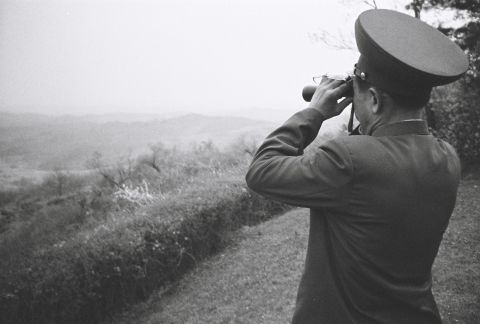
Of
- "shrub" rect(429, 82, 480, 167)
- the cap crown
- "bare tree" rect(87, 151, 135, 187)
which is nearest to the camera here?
→ the cap crown

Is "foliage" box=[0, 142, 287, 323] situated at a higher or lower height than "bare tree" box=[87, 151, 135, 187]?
higher

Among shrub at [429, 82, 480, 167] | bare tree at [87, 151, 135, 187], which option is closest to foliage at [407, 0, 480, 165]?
shrub at [429, 82, 480, 167]

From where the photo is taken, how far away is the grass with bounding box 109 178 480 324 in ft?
15.6

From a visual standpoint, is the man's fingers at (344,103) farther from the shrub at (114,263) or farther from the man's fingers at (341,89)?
the shrub at (114,263)

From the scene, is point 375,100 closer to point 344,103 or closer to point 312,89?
point 344,103

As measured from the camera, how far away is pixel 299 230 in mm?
7973

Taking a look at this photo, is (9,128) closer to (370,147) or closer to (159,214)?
(159,214)

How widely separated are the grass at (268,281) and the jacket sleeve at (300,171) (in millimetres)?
3996

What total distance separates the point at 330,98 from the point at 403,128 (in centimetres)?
30

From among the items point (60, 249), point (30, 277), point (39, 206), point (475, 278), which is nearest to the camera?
point (475, 278)

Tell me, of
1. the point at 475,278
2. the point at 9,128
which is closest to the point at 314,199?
the point at 475,278

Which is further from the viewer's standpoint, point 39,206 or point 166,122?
point 166,122

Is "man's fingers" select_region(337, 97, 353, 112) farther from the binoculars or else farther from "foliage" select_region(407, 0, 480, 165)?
"foliage" select_region(407, 0, 480, 165)

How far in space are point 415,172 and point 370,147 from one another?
18 cm
